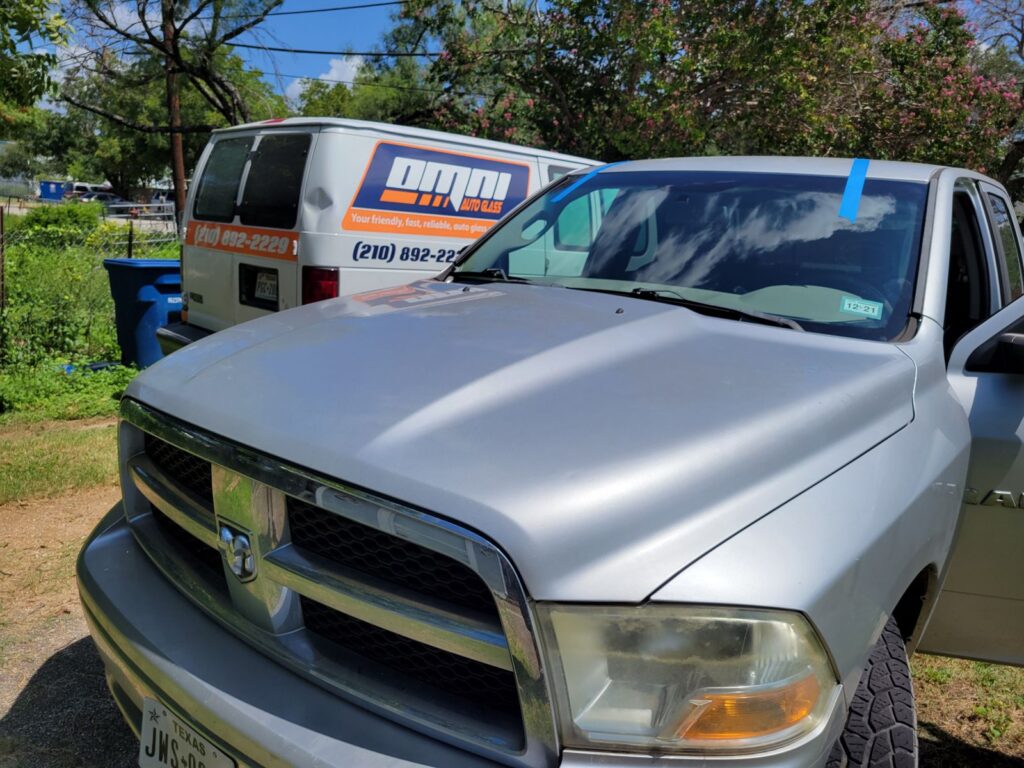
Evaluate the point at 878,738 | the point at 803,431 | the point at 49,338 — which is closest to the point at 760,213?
the point at 803,431

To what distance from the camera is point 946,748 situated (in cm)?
293

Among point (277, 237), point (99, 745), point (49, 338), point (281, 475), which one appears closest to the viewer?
point (281, 475)

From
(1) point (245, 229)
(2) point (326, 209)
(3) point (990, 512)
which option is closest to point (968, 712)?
(3) point (990, 512)

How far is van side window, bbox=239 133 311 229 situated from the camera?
6.16 metres

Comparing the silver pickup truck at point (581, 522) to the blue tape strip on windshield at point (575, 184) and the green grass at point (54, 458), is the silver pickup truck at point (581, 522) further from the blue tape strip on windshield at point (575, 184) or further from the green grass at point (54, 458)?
the green grass at point (54, 458)

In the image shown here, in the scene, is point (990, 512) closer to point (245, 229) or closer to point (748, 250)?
point (748, 250)

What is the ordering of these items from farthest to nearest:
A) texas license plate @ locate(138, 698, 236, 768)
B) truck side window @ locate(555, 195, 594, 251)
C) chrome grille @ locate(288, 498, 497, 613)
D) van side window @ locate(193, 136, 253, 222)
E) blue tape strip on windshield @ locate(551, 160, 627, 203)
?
van side window @ locate(193, 136, 253, 222) → blue tape strip on windshield @ locate(551, 160, 627, 203) → truck side window @ locate(555, 195, 594, 251) → texas license plate @ locate(138, 698, 236, 768) → chrome grille @ locate(288, 498, 497, 613)

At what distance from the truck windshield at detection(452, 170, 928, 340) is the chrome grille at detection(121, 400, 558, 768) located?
1.35 meters

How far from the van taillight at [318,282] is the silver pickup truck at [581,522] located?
3.44m

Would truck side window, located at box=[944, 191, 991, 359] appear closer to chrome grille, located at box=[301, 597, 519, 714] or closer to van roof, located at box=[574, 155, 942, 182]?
van roof, located at box=[574, 155, 942, 182]

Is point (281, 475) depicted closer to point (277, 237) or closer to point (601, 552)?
point (601, 552)

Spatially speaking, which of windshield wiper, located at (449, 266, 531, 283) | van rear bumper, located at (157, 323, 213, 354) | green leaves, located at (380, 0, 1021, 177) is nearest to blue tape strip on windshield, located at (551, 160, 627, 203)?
windshield wiper, located at (449, 266, 531, 283)

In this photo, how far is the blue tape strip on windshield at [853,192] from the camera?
2.75 m

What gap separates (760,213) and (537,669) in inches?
77.9
